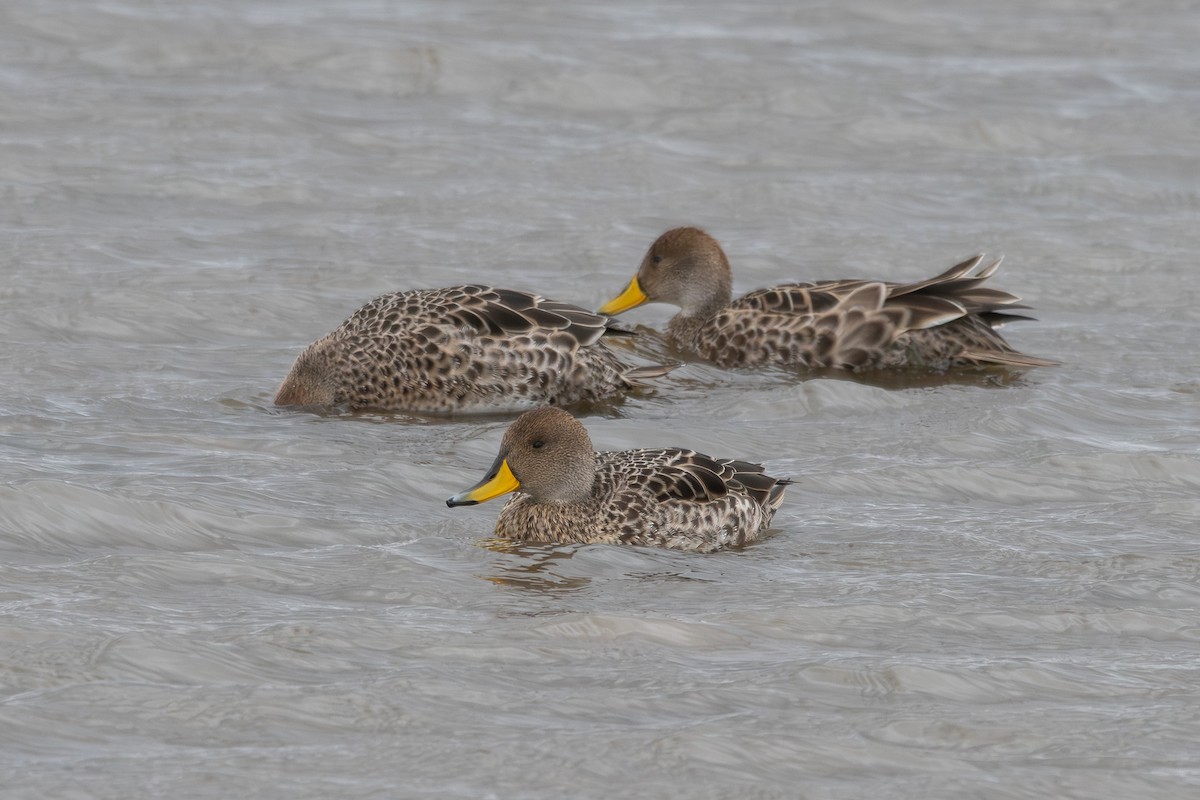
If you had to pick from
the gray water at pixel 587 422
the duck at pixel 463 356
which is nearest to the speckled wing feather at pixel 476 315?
the duck at pixel 463 356

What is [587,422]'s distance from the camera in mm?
10781

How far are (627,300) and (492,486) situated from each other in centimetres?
441

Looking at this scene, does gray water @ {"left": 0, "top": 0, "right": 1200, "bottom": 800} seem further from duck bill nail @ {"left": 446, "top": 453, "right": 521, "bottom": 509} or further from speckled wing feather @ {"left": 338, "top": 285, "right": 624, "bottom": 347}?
speckled wing feather @ {"left": 338, "top": 285, "right": 624, "bottom": 347}

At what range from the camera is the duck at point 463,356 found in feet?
36.0

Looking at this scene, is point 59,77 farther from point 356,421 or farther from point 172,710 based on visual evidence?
point 172,710

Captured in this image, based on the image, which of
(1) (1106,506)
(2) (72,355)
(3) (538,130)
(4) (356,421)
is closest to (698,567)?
(1) (1106,506)

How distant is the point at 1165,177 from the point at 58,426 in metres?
9.21

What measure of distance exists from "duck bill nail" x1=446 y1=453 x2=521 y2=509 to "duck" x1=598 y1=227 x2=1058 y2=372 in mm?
3659

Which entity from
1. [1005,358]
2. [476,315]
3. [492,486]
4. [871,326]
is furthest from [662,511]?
[1005,358]

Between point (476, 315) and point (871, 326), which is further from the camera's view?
point (871, 326)

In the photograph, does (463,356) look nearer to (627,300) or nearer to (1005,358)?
(627,300)

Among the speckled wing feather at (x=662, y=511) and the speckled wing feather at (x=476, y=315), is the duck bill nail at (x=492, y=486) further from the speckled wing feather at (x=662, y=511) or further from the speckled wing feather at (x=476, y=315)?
the speckled wing feather at (x=476, y=315)

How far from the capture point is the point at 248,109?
16.4 meters

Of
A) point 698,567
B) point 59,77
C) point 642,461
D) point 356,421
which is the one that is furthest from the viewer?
point 59,77
